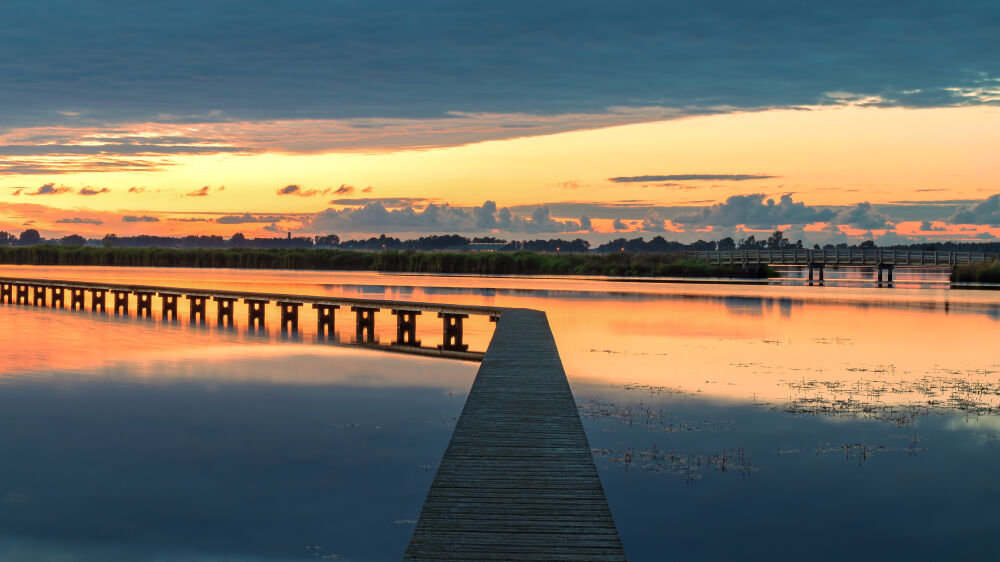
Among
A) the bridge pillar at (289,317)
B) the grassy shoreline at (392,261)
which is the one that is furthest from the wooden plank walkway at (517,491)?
the grassy shoreline at (392,261)

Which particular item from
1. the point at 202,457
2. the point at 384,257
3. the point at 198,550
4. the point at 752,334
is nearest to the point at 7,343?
the point at 202,457

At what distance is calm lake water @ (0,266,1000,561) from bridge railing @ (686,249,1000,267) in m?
46.1

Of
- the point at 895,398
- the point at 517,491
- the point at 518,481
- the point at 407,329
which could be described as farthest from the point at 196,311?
the point at 517,491

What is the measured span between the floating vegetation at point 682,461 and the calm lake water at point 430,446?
0.04 m

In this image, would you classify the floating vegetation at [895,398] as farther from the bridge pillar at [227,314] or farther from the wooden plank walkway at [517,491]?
the bridge pillar at [227,314]

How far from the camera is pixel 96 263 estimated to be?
94250 mm

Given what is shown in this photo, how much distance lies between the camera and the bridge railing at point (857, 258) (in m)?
66.2

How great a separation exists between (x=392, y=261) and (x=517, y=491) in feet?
266

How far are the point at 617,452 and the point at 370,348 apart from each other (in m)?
13.5

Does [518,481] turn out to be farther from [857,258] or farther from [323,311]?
[857,258]

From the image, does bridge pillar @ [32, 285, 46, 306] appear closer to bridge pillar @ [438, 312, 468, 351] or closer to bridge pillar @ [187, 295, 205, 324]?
bridge pillar @ [187, 295, 205, 324]

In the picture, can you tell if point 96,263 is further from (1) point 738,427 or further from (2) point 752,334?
(1) point 738,427

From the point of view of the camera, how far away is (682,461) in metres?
10.6

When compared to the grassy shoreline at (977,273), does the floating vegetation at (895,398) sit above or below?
below
